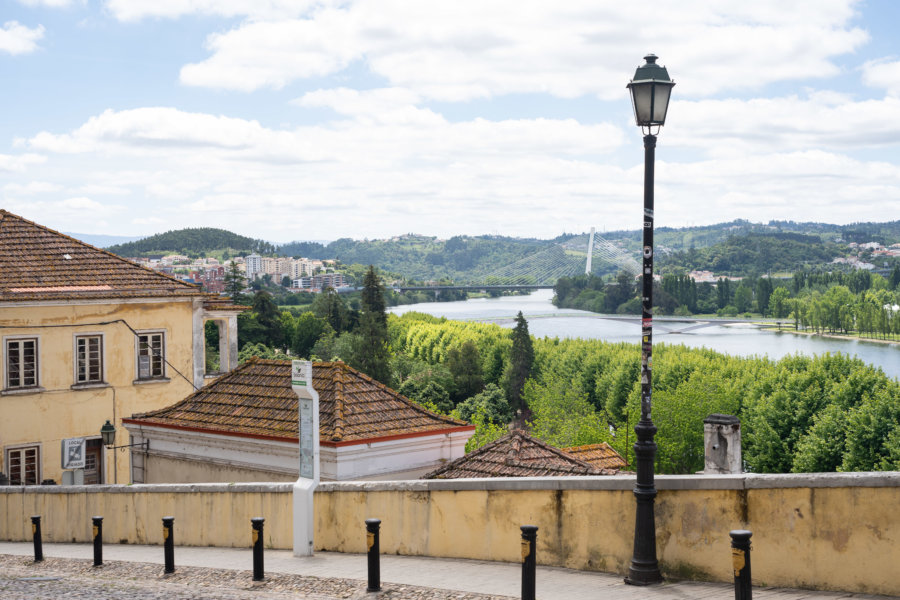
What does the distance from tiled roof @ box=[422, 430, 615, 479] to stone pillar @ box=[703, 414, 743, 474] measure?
168 inches

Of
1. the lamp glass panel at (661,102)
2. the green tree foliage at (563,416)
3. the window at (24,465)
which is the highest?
the lamp glass panel at (661,102)

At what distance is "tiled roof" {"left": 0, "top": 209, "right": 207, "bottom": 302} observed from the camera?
2624 centimetres

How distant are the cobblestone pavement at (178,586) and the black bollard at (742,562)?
2.38m

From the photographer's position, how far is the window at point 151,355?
28297mm

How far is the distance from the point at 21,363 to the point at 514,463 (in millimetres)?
15942

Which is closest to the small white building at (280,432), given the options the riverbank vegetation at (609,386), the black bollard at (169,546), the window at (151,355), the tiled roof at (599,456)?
the black bollard at (169,546)

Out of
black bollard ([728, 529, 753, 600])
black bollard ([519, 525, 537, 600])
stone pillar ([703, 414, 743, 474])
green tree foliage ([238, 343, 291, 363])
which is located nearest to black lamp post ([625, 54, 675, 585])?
black bollard ([519, 525, 537, 600])

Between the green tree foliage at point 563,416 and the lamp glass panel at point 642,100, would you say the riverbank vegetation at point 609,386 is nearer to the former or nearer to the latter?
the green tree foliage at point 563,416

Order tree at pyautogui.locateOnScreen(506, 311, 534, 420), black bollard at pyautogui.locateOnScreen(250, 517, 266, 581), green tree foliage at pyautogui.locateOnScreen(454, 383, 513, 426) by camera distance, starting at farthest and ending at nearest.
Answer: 1. tree at pyautogui.locateOnScreen(506, 311, 534, 420)
2. green tree foliage at pyautogui.locateOnScreen(454, 383, 513, 426)
3. black bollard at pyautogui.locateOnScreen(250, 517, 266, 581)

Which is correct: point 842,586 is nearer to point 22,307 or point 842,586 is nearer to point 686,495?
point 686,495

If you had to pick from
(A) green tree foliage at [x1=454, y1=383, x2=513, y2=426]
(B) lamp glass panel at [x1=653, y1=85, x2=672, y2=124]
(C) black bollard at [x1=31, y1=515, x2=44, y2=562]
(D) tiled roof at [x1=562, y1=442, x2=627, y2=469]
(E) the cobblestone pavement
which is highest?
(B) lamp glass panel at [x1=653, y1=85, x2=672, y2=124]

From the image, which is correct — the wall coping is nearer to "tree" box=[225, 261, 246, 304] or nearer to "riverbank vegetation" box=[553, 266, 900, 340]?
"tree" box=[225, 261, 246, 304]

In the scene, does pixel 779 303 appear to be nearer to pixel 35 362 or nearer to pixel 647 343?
pixel 35 362

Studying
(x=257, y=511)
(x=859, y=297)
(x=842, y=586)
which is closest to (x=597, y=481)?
(x=842, y=586)
